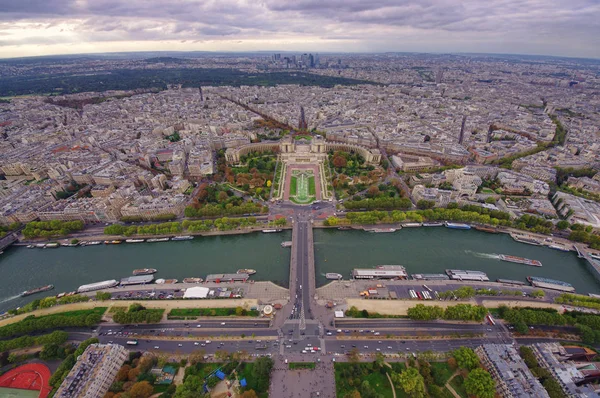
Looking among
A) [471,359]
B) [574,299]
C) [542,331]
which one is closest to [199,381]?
[471,359]

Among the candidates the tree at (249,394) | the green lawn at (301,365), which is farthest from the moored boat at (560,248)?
the tree at (249,394)

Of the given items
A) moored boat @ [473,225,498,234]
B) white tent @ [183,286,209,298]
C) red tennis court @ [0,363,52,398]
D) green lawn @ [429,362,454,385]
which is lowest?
red tennis court @ [0,363,52,398]

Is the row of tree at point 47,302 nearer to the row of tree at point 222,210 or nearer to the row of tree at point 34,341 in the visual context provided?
the row of tree at point 34,341

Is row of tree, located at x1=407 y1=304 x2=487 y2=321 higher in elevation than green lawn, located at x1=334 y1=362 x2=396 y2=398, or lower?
higher

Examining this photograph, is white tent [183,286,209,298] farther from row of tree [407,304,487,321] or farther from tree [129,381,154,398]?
row of tree [407,304,487,321]

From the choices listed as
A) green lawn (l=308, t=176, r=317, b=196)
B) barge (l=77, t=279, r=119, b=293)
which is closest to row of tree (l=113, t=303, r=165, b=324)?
barge (l=77, t=279, r=119, b=293)

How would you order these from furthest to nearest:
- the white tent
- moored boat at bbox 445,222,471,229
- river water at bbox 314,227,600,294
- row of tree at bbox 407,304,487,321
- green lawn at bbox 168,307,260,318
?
moored boat at bbox 445,222,471,229 → river water at bbox 314,227,600,294 → the white tent → green lawn at bbox 168,307,260,318 → row of tree at bbox 407,304,487,321

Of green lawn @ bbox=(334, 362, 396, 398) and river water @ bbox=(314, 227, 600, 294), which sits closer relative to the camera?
green lawn @ bbox=(334, 362, 396, 398)

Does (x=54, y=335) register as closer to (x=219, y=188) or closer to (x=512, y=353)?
(x=219, y=188)
